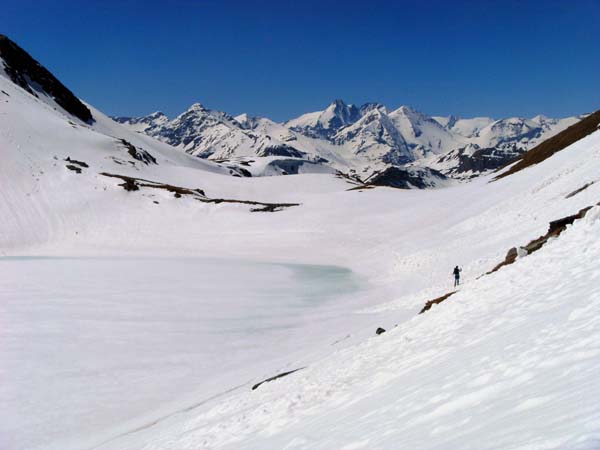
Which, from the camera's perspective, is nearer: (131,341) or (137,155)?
(131,341)

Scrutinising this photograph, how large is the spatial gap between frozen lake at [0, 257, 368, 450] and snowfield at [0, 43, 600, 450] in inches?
3.2

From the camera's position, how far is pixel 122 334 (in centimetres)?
1725

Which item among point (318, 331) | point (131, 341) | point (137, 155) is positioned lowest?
point (318, 331)

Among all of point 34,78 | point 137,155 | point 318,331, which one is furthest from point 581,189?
point 34,78

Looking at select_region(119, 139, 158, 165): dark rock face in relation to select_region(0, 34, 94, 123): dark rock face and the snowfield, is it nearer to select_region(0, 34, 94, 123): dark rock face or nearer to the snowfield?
select_region(0, 34, 94, 123): dark rock face

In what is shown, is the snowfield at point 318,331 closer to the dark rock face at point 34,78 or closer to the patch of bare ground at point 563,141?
the patch of bare ground at point 563,141

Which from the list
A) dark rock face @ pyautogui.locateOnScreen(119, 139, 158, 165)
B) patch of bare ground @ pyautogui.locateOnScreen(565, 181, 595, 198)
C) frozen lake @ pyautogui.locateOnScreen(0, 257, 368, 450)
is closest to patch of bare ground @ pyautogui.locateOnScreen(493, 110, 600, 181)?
patch of bare ground @ pyautogui.locateOnScreen(565, 181, 595, 198)

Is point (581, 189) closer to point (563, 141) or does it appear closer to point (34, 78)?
point (563, 141)

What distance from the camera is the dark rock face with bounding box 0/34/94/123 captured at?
109625 millimetres

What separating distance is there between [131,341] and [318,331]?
7.47 meters

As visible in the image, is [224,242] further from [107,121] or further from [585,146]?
[107,121]

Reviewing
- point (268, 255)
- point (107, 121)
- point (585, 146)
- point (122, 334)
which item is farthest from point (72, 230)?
point (107, 121)

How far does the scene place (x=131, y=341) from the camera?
54.6 ft

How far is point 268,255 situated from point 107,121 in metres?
114
